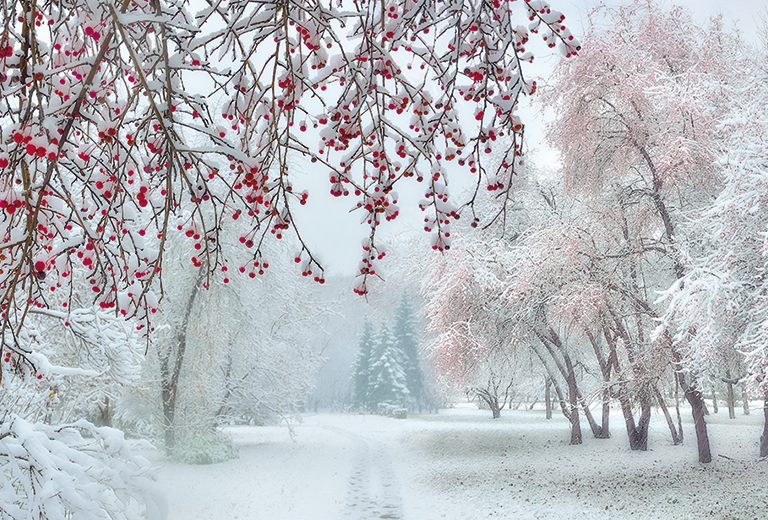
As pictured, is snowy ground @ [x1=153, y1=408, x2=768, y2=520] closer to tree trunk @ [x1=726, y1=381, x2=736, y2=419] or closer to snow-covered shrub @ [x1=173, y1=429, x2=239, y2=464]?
snow-covered shrub @ [x1=173, y1=429, x2=239, y2=464]

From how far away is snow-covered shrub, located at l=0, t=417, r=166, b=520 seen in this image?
2684 mm

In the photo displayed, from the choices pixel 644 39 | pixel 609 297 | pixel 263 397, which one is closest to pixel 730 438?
pixel 609 297

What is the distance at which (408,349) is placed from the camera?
41062 millimetres

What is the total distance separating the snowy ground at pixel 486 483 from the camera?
25.2ft

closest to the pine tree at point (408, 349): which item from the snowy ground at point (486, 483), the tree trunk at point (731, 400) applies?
the tree trunk at point (731, 400)

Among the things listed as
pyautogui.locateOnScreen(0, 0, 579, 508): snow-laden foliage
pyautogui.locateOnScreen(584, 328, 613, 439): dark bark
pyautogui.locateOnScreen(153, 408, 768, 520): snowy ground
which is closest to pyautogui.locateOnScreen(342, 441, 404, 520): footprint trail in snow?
pyautogui.locateOnScreen(153, 408, 768, 520): snowy ground

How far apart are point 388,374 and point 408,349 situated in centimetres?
271

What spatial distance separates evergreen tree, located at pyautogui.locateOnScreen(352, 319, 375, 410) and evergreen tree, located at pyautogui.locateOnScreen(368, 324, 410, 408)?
1371mm

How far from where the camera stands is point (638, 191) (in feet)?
31.9

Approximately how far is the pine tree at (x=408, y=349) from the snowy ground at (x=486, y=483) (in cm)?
2491

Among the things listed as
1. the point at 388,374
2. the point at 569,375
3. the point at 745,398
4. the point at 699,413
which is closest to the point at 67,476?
the point at 699,413

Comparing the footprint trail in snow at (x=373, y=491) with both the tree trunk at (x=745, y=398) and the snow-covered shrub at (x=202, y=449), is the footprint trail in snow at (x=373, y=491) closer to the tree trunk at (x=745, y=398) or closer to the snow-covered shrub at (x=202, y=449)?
the snow-covered shrub at (x=202, y=449)

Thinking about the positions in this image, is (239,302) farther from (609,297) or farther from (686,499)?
(686,499)

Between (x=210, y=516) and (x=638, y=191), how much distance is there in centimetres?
903
